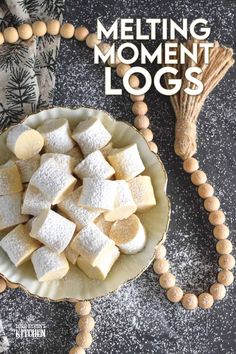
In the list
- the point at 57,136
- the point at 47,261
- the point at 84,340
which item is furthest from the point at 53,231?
the point at 84,340

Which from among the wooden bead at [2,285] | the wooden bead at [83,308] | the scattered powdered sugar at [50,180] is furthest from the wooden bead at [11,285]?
the scattered powdered sugar at [50,180]

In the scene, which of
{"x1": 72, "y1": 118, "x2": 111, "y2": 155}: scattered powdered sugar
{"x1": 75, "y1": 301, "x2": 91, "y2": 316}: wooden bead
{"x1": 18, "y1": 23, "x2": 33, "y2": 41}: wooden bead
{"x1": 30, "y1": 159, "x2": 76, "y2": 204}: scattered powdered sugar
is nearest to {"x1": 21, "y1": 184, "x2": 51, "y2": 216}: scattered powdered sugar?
{"x1": 30, "y1": 159, "x2": 76, "y2": 204}: scattered powdered sugar

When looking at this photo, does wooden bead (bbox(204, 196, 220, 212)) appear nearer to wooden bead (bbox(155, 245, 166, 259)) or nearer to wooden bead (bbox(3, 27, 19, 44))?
wooden bead (bbox(155, 245, 166, 259))

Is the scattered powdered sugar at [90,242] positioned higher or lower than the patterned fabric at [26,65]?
lower

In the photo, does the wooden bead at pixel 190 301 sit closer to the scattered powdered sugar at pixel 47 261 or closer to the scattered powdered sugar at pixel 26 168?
the scattered powdered sugar at pixel 47 261

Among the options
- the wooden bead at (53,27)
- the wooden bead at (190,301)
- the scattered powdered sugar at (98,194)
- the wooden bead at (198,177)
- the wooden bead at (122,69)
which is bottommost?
the wooden bead at (190,301)

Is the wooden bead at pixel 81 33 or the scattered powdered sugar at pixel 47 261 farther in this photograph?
the wooden bead at pixel 81 33

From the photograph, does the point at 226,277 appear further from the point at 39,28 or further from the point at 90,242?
the point at 39,28
